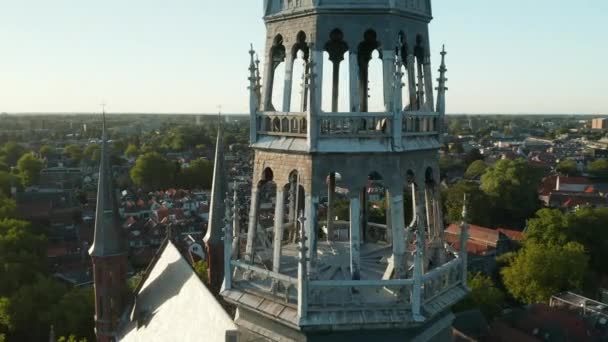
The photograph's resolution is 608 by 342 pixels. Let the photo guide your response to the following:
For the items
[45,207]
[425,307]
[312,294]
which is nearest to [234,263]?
[312,294]

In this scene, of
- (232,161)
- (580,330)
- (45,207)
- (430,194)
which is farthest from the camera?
(232,161)

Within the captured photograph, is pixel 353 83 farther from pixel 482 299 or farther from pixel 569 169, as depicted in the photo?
pixel 569 169

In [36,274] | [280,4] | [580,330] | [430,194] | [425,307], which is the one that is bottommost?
[580,330]

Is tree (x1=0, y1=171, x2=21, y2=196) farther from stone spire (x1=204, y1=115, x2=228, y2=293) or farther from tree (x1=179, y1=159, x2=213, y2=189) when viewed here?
stone spire (x1=204, y1=115, x2=228, y2=293)

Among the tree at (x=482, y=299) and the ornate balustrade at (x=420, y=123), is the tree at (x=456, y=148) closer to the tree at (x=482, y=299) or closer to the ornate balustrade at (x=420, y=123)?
the tree at (x=482, y=299)

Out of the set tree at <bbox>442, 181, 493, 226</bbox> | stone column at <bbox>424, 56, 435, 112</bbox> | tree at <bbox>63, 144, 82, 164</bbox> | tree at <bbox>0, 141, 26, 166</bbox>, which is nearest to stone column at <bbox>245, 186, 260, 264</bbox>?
stone column at <bbox>424, 56, 435, 112</bbox>

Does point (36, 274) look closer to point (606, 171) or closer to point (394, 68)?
point (394, 68)

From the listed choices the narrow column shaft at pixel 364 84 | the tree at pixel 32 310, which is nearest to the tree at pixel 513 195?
the tree at pixel 32 310
